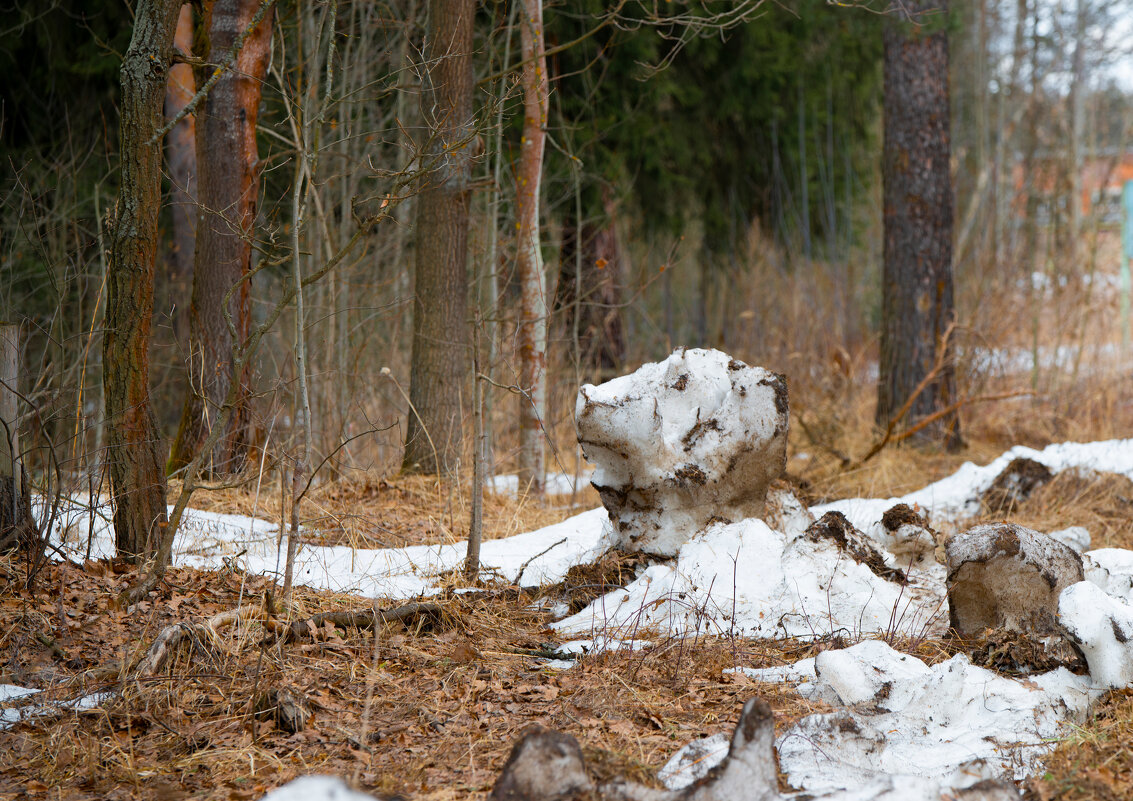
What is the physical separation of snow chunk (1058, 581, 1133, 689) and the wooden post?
3867mm

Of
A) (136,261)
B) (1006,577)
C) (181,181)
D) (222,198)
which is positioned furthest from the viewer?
(181,181)

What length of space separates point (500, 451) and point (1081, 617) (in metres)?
4.96

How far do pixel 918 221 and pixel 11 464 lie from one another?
7.32 m

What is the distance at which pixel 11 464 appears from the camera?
3703mm

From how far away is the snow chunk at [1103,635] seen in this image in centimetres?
288

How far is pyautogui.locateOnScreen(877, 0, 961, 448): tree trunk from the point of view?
26.7 ft

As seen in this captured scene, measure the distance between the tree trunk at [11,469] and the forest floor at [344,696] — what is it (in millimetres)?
125

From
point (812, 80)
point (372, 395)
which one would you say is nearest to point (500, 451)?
point (372, 395)

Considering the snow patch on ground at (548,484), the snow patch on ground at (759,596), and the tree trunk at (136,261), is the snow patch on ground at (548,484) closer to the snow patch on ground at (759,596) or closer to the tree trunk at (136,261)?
the snow patch on ground at (759,596)

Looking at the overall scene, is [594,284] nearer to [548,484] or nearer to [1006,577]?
[548,484]

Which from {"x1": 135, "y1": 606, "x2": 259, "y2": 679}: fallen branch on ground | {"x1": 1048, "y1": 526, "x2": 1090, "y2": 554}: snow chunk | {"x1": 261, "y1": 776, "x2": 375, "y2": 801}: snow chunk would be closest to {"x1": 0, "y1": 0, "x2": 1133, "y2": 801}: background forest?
{"x1": 135, "y1": 606, "x2": 259, "y2": 679}: fallen branch on ground

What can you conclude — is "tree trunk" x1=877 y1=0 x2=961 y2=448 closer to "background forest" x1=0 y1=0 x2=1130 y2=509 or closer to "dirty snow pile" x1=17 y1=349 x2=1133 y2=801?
"background forest" x1=0 y1=0 x2=1130 y2=509

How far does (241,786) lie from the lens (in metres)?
2.38

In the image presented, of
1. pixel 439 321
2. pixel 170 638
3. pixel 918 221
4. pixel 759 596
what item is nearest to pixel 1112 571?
pixel 759 596
